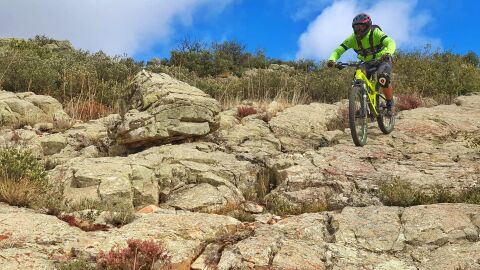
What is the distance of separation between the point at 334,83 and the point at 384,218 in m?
10.9

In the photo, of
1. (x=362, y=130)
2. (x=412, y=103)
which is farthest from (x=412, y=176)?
(x=412, y=103)

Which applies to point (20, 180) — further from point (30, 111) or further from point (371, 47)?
point (371, 47)

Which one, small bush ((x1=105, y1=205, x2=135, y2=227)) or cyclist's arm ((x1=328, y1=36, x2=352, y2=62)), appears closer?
small bush ((x1=105, y1=205, x2=135, y2=227))

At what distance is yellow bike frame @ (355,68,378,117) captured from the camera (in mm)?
9969

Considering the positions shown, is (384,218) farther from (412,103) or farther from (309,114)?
(412,103)

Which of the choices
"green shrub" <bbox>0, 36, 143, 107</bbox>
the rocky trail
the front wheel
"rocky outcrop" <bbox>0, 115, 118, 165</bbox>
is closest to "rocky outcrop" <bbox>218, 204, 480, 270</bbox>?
the rocky trail

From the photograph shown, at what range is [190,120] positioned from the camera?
1059cm

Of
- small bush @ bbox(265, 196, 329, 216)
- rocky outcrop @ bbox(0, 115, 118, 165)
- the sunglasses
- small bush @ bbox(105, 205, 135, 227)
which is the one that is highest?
the sunglasses

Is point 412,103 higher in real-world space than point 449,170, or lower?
higher

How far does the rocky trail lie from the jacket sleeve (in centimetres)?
210

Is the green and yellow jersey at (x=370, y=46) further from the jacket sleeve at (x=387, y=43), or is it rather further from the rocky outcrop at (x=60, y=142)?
the rocky outcrop at (x=60, y=142)

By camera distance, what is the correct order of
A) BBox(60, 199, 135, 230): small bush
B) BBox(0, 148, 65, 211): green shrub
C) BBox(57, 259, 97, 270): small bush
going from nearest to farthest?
1. BBox(57, 259, 97, 270): small bush
2. BBox(60, 199, 135, 230): small bush
3. BBox(0, 148, 65, 211): green shrub

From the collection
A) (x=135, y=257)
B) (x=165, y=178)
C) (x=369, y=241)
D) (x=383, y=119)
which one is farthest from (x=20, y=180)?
(x=383, y=119)

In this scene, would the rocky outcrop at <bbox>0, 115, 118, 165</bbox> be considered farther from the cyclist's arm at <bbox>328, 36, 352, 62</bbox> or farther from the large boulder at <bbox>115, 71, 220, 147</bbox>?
the cyclist's arm at <bbox>328, 36, 352, 62</bbox>
